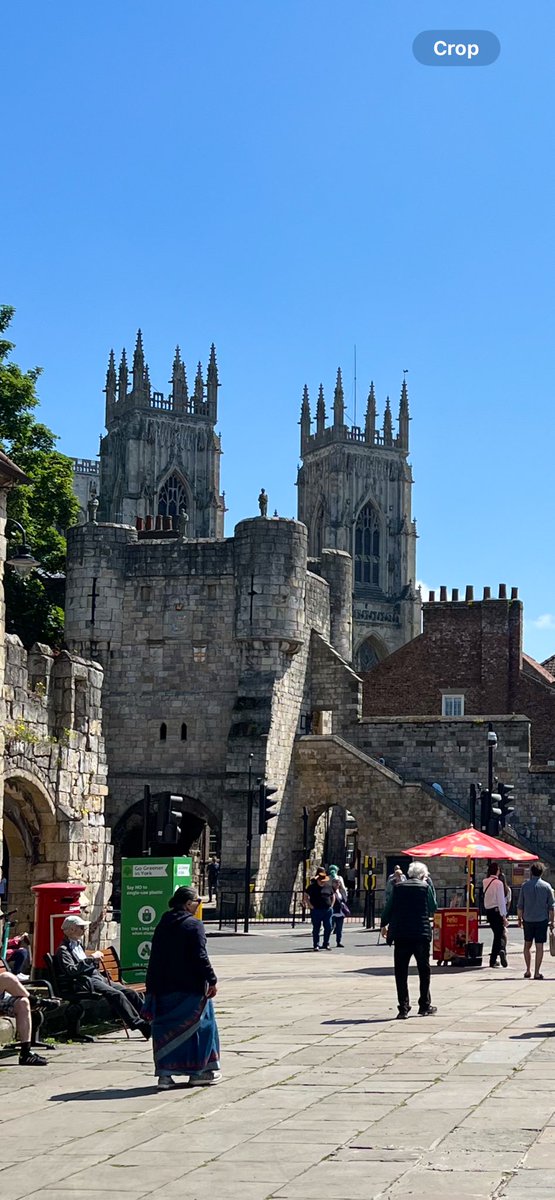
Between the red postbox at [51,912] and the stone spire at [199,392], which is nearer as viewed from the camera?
the red postbox at [51,912]

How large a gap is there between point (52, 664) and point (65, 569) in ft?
80.4

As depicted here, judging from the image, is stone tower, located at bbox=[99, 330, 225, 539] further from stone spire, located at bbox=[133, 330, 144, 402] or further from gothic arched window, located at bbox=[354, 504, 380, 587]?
gothic arched window, located at bbox=[354, 504, 380, 587]

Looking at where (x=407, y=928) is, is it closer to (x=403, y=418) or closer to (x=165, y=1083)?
(x=165, y=1083)

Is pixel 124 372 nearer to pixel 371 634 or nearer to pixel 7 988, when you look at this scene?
pixel 371 634

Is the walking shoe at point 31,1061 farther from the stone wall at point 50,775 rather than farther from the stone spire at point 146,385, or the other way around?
the stone spire at point 146,385

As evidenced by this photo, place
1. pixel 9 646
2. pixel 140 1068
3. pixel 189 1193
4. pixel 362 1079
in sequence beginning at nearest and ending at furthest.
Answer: pixel 189 1193, pixel 362 1079, pixel 140 1068, pixel 9 646

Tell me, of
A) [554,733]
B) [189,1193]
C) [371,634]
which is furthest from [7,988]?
[371,634]

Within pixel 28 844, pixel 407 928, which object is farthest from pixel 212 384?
pixel 407 928

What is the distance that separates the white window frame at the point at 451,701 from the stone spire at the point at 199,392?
7766 cm

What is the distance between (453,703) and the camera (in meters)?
54.9

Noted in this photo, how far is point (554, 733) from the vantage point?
53.8m

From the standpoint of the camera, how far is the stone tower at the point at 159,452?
124 meters

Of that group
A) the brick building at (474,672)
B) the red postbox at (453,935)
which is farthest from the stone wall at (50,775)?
the brick building at (474,672)

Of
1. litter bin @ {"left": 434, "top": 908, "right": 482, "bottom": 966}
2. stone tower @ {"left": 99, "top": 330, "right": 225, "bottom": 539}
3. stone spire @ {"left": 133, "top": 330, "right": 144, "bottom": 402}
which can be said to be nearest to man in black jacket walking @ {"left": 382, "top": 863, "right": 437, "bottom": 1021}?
litter bin @ {"left": 434, "top": 908, "right": 482, "bottom": 966}
